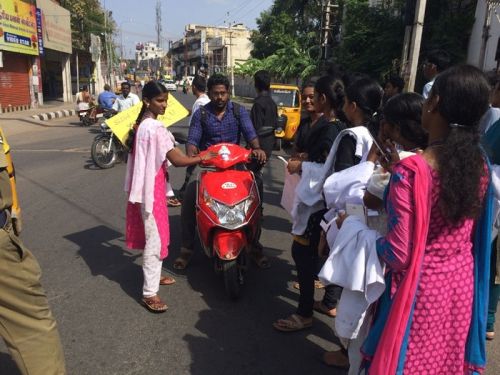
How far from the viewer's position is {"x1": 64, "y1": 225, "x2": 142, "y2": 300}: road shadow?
372cm

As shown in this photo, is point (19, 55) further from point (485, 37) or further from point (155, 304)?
point (155, 304)

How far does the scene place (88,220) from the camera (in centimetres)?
532

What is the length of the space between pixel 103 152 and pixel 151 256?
5.88 m

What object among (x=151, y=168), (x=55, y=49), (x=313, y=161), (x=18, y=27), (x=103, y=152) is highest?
(x=18, y=27)

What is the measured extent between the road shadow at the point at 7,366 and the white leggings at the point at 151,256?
953mm

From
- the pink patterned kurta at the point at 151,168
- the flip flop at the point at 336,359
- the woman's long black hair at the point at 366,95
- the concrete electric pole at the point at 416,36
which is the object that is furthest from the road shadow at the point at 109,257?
the concrete electric pole at the point at 416,36

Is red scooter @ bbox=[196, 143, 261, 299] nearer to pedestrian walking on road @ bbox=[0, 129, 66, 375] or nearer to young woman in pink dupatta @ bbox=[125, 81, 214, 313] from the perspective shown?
young woman in pink dupatta @ bbox=[125, 81, 214, 313]

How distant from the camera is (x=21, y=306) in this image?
73.6 inches

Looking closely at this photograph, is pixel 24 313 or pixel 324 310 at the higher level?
pixel 24 313

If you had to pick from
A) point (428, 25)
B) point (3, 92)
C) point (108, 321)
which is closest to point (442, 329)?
point (108, 321)

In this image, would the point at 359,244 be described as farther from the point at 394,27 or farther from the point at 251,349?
the point at 394,27

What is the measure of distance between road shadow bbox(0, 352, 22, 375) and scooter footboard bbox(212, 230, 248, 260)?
145 cm

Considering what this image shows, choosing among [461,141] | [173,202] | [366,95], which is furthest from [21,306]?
[173,202]

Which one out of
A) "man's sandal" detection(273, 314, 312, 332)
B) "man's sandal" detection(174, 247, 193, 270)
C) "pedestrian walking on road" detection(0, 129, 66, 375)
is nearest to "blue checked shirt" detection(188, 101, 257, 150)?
"man's sandal" detection(174, 247, 193, 270)
